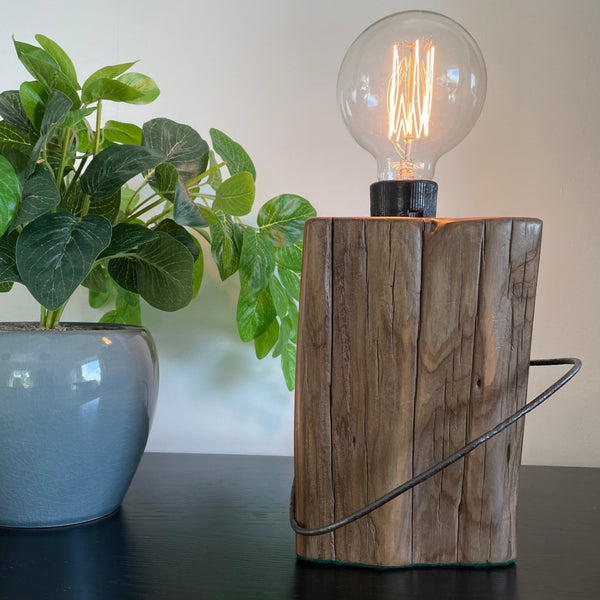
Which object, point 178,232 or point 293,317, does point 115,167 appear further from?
point 293,317

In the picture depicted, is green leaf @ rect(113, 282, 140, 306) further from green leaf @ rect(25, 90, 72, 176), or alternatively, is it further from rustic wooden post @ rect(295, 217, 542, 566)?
rustic wooden post @ rect(295, 217, 542, 566)

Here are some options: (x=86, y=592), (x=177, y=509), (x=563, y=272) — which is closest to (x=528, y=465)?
(x=563, y=272)

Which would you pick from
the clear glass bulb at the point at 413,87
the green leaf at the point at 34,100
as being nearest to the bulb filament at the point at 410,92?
the clear glass bulb at the point at 413,87

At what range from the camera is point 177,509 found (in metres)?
0.76

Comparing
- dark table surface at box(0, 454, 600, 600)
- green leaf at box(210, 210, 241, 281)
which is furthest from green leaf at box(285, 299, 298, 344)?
dark table surface at box(0, 454, 600, 600)

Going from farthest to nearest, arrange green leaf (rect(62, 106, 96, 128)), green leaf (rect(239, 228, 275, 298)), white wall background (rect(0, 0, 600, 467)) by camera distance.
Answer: white wall background (rect(0, 0, 600, 467)), green leaf (rect(239, 228, 275, 298)), green leaf (rect(62, 106, 96, 128))

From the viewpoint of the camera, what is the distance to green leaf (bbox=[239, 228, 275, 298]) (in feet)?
2.46

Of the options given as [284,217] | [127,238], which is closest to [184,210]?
[127,238]

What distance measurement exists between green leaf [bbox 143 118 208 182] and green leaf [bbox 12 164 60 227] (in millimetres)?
138

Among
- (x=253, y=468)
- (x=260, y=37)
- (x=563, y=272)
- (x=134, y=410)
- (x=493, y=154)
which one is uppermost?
(x=260, y=37)

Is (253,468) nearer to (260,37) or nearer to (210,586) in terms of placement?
(210,586)

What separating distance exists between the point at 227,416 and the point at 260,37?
0.61 m

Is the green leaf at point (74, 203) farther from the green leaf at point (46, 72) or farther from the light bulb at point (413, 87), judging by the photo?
the light bulb at point (413, 87)

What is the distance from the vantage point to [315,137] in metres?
1.01
